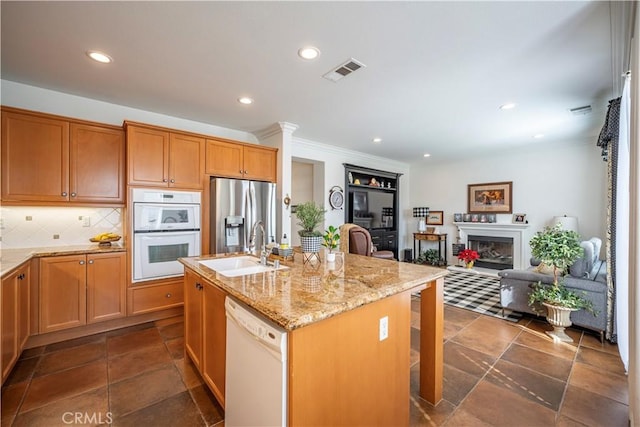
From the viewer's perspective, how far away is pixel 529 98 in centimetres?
296

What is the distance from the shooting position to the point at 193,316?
6.57 ft

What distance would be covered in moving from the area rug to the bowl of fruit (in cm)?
435

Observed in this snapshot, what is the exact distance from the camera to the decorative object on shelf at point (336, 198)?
532 centimetres

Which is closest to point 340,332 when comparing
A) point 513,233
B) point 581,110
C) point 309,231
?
point 309,231

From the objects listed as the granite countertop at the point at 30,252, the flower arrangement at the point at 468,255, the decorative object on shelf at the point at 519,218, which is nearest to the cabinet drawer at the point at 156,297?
the granite countertop at the point at 30,252

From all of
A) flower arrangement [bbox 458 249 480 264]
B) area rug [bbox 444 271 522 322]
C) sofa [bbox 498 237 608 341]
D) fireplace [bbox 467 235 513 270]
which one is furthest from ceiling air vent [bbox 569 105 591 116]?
flower arrangement [bbox 458 249 480 264]

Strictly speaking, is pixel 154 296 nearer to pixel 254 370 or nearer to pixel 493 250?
pixel 254 370

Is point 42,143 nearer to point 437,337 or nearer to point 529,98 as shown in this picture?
point 437,337

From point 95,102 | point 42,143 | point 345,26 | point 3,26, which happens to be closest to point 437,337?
point 345,26

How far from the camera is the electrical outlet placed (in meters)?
1.32

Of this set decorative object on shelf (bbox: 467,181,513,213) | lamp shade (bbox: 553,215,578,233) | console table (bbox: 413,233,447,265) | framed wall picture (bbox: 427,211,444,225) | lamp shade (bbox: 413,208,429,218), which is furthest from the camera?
lamp shade (bbox: 413,208,429,218)

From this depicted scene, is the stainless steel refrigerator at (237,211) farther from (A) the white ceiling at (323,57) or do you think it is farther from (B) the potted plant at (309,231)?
(B) the potted plant at (309,231)

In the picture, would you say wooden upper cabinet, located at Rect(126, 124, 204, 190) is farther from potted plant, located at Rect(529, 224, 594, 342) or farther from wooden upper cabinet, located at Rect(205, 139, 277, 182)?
potted plant, located at Rect(529, 224, 594, 342)

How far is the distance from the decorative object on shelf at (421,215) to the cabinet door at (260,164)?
442 centimetres
